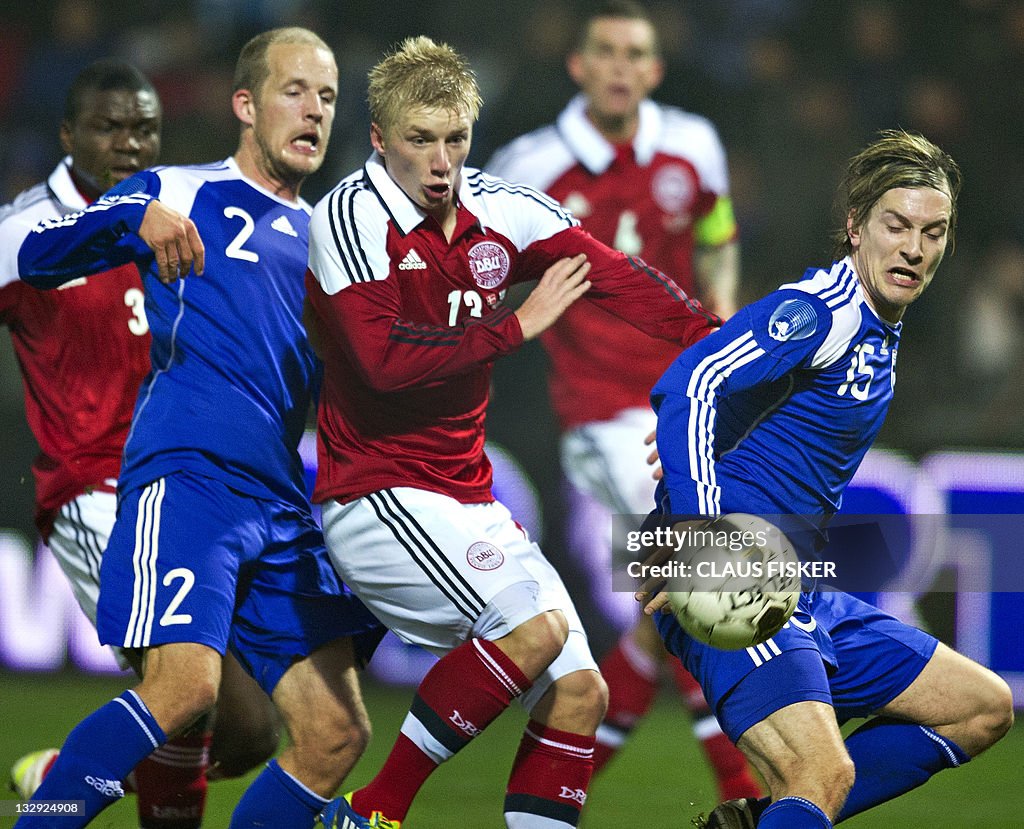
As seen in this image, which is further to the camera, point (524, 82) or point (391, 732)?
point (524, 82)

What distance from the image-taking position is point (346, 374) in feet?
12.6

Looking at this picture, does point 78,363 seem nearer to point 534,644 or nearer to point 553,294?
point 553,294

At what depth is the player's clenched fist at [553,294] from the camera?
3.69 m

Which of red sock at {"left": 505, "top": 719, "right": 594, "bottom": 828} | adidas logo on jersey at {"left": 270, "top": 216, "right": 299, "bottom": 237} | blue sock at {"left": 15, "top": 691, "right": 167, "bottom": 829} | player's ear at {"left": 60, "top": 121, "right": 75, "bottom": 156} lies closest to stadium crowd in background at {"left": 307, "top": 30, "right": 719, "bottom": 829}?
red sock at {"left": 505, "top": 719, "right": 594, "bottom": 828}

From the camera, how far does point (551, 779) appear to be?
3.66 metres

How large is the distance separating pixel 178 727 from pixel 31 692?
372 centimetres

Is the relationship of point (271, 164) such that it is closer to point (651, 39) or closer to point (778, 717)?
point (778, 717)

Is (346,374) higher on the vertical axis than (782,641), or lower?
higher

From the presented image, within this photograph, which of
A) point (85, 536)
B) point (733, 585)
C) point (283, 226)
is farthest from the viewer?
point (85, 536)

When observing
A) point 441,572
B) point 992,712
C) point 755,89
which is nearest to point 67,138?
point 441,572

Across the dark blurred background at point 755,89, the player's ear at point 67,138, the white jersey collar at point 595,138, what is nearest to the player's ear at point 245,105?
the player's ear at point 67,138

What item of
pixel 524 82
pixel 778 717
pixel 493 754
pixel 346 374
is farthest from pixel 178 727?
pixel 524 82

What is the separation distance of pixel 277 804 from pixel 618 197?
320cm

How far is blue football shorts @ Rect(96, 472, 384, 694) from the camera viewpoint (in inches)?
144
